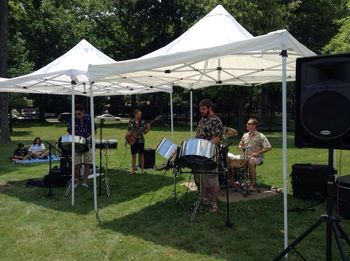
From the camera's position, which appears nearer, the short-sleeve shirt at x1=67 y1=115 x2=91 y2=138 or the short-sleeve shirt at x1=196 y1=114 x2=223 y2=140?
the short-sleeve shirt at x1=196 y1=114 x2=223 y2=140

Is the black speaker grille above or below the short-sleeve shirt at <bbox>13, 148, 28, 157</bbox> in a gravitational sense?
above

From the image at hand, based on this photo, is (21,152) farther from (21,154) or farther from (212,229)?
(212,229)

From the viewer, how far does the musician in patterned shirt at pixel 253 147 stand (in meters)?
7.42

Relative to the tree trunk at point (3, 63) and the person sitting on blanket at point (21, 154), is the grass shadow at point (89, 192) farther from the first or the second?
the tree trunk at point (3, 63)

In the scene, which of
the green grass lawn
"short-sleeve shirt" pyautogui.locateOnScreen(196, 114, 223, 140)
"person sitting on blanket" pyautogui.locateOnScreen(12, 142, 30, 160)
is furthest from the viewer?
"person sitting on blanket" pyautogui.locateOnScreen(12, 142, 30, 160)

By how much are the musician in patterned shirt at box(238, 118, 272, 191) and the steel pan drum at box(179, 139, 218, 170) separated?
190cm

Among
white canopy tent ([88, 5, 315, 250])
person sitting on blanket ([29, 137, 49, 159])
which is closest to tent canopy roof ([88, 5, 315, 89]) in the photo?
white canopy tent ([88, 5, 315, 250])

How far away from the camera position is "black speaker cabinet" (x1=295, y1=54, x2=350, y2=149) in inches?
140

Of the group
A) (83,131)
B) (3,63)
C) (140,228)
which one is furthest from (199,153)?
(3,63)

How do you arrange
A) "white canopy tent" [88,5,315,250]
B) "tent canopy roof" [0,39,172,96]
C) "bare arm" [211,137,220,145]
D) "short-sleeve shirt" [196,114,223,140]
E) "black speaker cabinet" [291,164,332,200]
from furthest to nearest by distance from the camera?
"tent canopy roof" [0,39,172,96] < "black speaker cabinet" [291,164,332,200] < "short-sleeve shirt" [196,114,223,140] < "bare arm" [211,137,220,145] < "white canopy tent" [88,5,315,250]

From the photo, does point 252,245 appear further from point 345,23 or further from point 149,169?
point 345,23

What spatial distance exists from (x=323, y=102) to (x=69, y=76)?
5008mm

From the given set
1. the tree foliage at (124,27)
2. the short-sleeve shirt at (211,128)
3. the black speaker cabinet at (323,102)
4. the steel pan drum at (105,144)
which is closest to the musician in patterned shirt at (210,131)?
the short-sleeve shirt at (211,128)

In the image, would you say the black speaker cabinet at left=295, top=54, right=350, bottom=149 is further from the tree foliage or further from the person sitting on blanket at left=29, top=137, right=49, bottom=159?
the tree foliage
